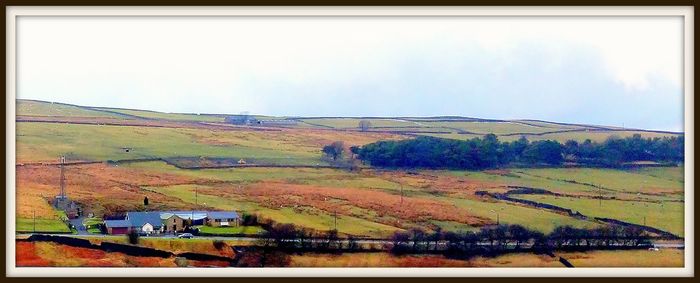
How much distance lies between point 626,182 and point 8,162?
13630mm

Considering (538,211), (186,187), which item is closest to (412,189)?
(538,211)

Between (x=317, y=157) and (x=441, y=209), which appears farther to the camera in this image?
(x=317, y=157)

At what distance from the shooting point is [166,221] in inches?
917

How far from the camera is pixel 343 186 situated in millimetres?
25172

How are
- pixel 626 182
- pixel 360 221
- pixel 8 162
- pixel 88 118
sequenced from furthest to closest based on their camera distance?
pixel 88 118 → pixel 626 182 → pixel 360 221 → pixel 8 162

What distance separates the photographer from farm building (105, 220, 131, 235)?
22969mm

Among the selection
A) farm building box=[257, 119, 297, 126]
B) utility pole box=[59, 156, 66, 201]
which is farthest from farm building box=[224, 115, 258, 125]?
utility pole box=[59, 156, 66, 201]

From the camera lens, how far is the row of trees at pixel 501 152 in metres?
26.4

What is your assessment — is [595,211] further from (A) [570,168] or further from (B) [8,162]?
(B) [8,162]

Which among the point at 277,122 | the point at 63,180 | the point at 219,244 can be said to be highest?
the point at 277,122

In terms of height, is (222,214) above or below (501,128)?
below

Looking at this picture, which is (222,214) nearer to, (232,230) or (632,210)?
(232,230)

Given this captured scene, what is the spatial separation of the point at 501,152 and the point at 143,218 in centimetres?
876

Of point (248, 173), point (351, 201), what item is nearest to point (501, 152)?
point (351, 201)
